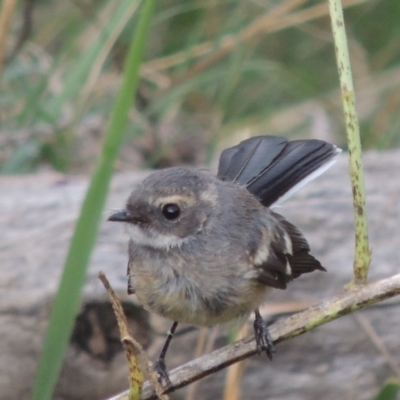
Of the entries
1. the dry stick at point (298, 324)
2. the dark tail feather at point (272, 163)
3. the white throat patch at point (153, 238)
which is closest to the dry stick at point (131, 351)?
the dry stick at point (298, 324)

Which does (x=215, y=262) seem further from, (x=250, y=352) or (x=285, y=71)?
(x=285, y=71)

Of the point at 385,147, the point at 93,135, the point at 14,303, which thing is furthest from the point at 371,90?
the point at 14,303

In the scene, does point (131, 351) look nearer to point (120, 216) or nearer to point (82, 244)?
point (82, 244)

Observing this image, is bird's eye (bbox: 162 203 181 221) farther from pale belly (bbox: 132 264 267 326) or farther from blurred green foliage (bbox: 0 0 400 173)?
blurred green foliage (bbox: 0 0 400 173)

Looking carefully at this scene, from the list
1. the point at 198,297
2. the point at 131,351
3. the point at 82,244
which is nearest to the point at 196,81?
the point at 198,297

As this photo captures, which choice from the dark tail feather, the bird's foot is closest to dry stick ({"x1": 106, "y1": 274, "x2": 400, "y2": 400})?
the bird's foot
